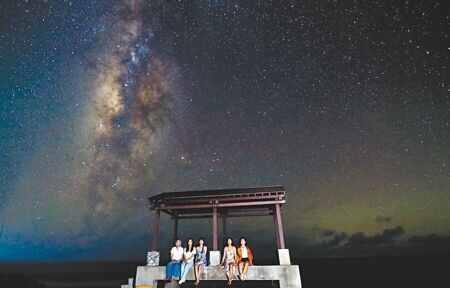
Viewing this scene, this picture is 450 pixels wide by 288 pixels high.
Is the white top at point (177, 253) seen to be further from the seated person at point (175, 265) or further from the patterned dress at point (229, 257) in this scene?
the patterned dress at point (229, 257)

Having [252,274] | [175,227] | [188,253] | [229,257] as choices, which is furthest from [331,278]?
[188,253]

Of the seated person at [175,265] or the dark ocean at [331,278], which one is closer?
the seated person at [175,265]

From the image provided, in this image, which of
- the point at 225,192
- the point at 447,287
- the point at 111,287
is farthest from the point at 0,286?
the point at 447,287

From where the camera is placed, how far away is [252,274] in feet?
34.3

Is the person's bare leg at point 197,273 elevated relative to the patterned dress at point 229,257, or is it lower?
lower

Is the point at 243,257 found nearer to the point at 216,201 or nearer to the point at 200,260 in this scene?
the point at 200,260

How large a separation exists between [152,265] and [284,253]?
5721 mm

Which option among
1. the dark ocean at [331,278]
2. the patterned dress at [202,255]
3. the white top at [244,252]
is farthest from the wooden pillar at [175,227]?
the white top at [244,252]

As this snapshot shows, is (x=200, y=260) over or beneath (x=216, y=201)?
beneath

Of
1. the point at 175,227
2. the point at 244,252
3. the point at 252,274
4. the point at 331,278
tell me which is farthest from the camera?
the point at 331,278

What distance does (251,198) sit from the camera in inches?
477

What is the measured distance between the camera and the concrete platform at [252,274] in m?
10.1

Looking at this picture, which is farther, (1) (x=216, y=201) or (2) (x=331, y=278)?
(2) (x=331, y=278)

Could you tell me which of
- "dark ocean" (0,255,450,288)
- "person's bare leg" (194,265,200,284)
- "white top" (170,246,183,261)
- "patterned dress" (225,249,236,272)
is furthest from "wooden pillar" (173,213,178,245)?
"patterned dress" (225,249,236,272)
